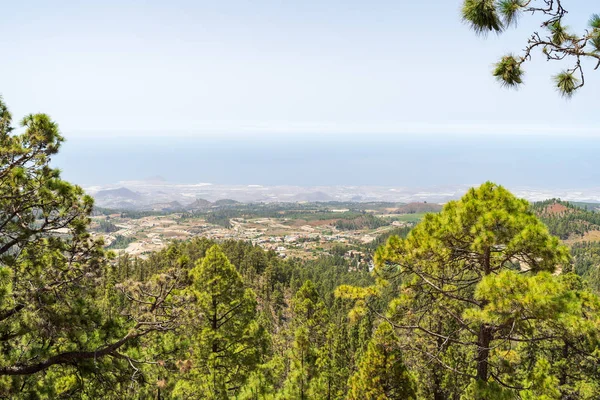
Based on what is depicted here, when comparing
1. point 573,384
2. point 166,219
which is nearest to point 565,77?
point 573,384

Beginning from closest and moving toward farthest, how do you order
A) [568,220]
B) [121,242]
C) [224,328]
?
[224,328] → [568,220] → [121,242]

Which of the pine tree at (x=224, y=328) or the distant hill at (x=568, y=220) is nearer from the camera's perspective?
the pine tree at (x=224, y=328)

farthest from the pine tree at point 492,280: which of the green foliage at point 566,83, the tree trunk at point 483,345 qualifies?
the green foliage at point 566,83

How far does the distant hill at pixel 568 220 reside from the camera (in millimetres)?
102562

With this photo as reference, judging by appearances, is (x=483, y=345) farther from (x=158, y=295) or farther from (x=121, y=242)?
(x=121, y=242)

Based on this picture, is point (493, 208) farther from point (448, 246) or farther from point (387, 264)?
point (387, 264)

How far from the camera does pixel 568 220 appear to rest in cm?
10731

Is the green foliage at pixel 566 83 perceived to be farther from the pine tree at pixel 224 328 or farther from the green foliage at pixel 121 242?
the green foliage at pixel 121 242

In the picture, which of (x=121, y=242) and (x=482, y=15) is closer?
(x=482, y=15)

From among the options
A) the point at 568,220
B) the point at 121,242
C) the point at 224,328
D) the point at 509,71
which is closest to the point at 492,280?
the point at 509,71

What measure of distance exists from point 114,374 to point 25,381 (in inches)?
46.1

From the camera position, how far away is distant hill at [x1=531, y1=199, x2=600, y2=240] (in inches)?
4038

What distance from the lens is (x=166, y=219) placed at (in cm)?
16950

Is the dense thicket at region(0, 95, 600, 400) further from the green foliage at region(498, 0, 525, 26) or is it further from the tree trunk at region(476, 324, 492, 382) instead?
the green foliage at region(498, 0, 525, 26)
